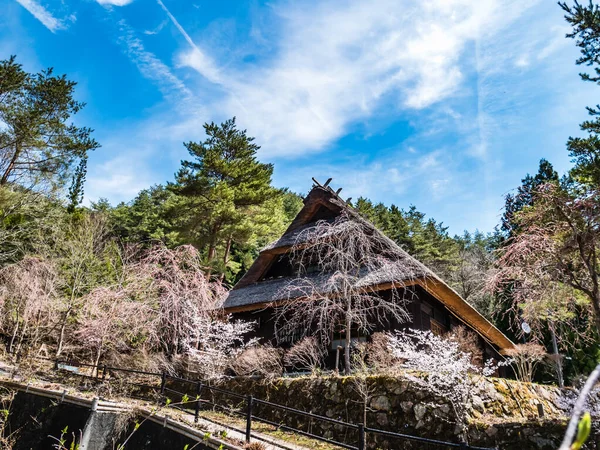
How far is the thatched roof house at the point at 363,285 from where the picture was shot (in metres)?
11.2

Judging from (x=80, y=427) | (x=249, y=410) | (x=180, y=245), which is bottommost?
(x=80, y=427)

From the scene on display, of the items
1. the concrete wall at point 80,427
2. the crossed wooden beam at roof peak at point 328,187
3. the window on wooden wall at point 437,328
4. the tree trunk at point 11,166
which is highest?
the tree trunk at point 11,166

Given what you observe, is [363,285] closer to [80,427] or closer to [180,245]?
[80,427]

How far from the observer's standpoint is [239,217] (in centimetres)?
2105

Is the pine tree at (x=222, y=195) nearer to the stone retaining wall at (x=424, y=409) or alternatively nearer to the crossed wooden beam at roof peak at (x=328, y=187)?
the crossed wooden beam at roof peak at (x=328, y=187)

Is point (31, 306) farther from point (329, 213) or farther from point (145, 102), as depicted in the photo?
point (329, 213)

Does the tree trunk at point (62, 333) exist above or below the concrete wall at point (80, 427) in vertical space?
above

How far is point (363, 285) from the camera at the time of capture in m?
11.1

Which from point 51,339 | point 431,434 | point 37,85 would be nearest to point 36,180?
point 37,85

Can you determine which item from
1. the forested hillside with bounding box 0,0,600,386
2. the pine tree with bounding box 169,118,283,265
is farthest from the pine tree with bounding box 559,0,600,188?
the pine tree with bounding box 169,118,283,265

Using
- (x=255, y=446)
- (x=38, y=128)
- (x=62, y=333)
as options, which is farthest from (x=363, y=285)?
(x=38, y=128)

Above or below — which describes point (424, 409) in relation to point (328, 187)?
below

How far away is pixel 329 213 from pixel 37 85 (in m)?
17.0

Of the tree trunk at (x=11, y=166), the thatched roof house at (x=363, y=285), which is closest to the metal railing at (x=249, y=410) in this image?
the thatched roof house at (x=363, y=285)
